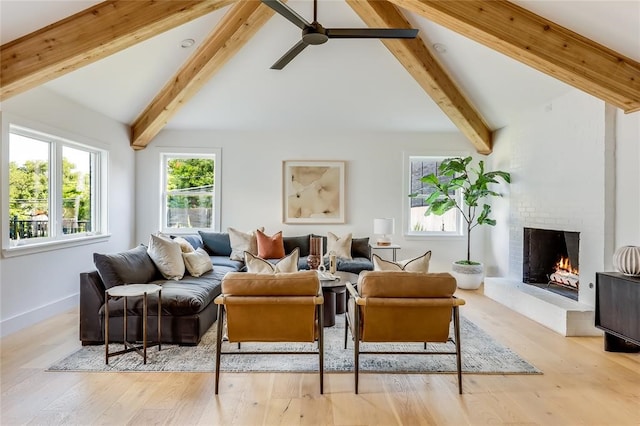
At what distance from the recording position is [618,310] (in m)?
3.23

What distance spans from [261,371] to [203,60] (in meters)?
3.68

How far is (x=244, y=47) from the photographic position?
4602 millimetres

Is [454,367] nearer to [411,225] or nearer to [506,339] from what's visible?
[506,339]

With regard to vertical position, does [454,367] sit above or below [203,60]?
below

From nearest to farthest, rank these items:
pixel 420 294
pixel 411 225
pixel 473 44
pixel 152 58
Result: pixel 420 294
pixel 473 44
pixel 152 58
pixel 411 225

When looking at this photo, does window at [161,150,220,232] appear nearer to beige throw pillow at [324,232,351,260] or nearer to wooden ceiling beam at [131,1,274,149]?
wooden ceiling beam at [131,1,274,149]

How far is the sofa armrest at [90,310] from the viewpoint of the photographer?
331 cm

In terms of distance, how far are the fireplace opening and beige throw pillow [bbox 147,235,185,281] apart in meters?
4.45

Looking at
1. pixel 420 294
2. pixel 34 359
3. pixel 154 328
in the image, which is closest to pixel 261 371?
pixel 154 328

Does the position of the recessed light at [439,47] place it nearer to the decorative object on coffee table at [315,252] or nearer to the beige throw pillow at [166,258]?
the decorative object on coffee table at [315,252]

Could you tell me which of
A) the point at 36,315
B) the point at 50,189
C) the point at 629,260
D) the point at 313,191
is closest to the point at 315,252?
the point at 313,191

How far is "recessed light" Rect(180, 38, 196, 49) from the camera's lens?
428 centimetres

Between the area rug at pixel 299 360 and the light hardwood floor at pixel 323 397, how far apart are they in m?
0.11

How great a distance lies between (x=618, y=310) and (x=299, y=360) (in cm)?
279
